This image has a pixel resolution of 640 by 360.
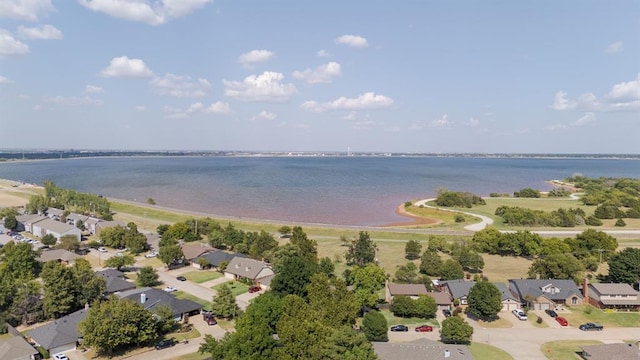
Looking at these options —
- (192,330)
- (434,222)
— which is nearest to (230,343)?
(192,330)

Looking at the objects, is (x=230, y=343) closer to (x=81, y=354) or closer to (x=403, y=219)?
(x=81, y=354)

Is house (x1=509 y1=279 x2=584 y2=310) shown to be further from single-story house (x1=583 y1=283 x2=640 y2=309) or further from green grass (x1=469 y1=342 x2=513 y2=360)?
green grass (x1=469 y1=342 x2=513 y2=360)

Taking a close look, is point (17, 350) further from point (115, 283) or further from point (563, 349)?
point (563, 349)

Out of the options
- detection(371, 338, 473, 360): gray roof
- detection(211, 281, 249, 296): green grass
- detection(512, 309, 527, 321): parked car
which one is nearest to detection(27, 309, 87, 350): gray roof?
detection(211, 281, 249, 296): green grass

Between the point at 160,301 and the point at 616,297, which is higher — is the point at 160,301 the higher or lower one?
the higher one

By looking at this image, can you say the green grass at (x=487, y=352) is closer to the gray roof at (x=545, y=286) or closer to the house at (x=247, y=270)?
the gray roof at (x=545, y=286)

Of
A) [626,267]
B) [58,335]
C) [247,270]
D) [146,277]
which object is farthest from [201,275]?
[626,267]
